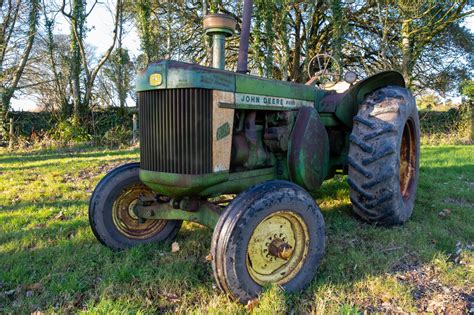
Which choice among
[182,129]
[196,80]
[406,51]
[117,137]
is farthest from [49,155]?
[406,51]

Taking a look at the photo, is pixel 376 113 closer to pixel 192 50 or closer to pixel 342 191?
pixel 342 191

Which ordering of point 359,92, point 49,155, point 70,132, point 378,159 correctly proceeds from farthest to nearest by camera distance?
point 70,132 → point 49,155 → point 359,92 → point 378,159

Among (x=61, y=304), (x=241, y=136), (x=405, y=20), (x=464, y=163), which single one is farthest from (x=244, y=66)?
(x=405, y=20)

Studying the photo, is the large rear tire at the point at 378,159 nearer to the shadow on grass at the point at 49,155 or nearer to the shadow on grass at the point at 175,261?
the shadow on grass at the point at 175,261

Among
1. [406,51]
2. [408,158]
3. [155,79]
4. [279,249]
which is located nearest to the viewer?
[279,249]

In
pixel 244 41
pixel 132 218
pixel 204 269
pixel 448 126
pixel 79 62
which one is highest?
pixel 79 62

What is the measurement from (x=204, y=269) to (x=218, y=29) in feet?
5.87

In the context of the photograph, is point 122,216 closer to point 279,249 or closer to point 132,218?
point 132,218

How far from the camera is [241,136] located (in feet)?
8.42

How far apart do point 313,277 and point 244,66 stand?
1.75 m

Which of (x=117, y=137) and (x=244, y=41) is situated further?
(x=117, y=137)

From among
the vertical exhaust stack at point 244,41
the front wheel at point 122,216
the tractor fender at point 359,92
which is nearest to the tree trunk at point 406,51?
the tractor fender at point 359,92

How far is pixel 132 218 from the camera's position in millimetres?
2883

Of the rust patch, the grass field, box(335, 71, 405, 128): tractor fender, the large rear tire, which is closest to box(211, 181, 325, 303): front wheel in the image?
the grass field
